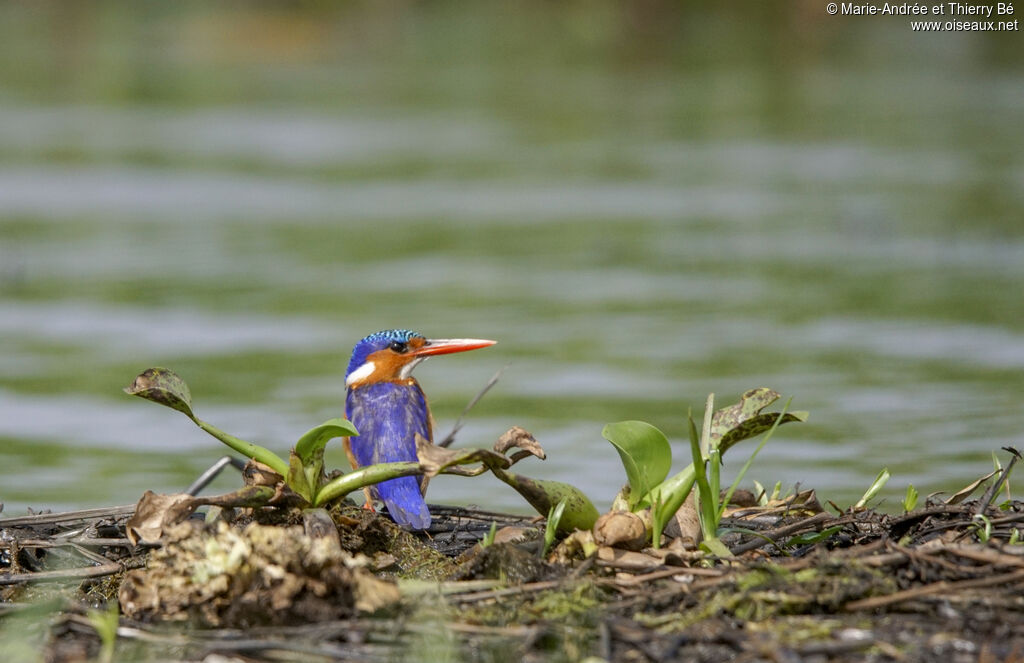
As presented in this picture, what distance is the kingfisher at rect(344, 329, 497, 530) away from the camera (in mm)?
3854

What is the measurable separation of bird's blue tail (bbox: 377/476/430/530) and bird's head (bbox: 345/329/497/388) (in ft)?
2.11

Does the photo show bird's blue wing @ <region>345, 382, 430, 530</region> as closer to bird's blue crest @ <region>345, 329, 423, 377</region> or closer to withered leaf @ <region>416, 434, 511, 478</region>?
bird's blue crest @ <region>345, 329, 423, 377</region>

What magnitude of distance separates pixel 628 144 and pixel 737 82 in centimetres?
575

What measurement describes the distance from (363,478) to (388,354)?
40.0 inches

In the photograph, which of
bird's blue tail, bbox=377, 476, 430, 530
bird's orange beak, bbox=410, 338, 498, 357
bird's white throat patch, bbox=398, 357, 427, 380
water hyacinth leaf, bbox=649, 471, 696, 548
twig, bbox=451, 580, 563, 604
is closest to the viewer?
twig, bbox=451, 580, 563, 604

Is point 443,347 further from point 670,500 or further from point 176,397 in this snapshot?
point 670,500

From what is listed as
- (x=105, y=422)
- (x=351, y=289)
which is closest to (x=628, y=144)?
(x=351, y=289)

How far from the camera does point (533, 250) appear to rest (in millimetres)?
11961

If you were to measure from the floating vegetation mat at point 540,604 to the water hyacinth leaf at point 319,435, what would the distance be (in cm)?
16

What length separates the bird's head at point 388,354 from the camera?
14.7ft

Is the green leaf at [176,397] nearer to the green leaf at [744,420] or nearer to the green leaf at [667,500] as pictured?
the green leaf at [667,500]

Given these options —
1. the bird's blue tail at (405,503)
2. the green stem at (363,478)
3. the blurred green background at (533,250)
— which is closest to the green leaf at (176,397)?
the green stem at (363,478)

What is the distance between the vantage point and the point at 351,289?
34.6 ft

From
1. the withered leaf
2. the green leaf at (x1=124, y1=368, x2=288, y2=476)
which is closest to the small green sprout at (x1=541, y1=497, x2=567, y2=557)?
the withered leaf
